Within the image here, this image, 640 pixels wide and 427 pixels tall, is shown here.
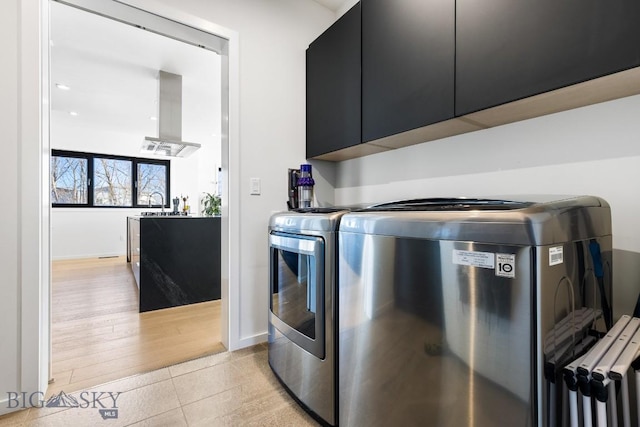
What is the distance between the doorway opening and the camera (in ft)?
6.08

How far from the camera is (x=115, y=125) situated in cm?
554

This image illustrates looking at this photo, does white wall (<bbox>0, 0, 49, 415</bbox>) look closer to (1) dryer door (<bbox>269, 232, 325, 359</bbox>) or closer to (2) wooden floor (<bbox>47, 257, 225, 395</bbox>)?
(2) wooden floor (<bbox>47, 257, 225, 395</bbox>)

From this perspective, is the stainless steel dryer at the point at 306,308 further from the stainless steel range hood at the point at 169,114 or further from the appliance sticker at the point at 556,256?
the stainless steel range hood at the point at 169,114

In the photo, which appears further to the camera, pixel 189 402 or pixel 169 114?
pixel 169 114

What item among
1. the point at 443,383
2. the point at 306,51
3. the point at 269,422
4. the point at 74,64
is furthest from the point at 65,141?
the point at 443,383

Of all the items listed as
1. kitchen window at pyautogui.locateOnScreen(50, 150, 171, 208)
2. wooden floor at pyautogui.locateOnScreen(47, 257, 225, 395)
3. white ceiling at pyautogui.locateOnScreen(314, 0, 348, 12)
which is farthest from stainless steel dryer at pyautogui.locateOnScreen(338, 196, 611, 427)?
kitchen window at pyautogui.locateOnScreen(50, 150, 171, 208)

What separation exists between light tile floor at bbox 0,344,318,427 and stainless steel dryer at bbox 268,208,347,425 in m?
0.09

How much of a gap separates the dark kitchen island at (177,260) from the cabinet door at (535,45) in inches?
104

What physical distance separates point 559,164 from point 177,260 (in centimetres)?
300

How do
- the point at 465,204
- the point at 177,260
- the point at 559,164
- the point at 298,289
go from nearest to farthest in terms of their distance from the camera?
the point at 465,204, the point at 559,164, the point at 298,289, the point at 177,260

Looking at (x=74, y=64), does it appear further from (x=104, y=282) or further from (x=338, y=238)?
(x=338, y=238)

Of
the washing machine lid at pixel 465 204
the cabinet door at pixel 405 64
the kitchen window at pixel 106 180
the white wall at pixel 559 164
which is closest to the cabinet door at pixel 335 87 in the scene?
the cabinet door at pixel 405 64

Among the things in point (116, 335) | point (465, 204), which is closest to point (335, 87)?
point (465, 204)

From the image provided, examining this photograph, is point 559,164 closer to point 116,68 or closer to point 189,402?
point 189,402
